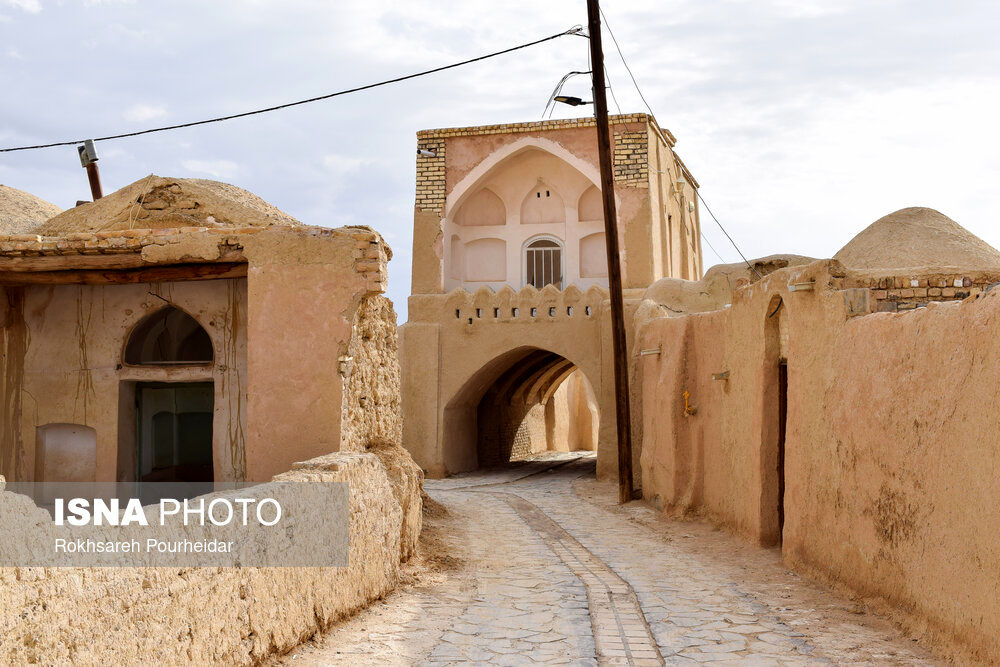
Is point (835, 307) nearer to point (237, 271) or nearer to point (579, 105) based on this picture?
point (237, 271)

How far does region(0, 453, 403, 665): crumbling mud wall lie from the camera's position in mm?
3350

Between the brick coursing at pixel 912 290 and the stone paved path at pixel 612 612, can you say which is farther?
the brick coursing at pixel 912 290

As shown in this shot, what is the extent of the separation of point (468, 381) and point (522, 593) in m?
10.5

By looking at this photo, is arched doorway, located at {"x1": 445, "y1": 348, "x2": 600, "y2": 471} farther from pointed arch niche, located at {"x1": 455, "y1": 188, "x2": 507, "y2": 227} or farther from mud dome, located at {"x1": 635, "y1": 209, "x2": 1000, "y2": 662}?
mud dome, located at {"x1": 635, "y1": 209, "x2": 1000, "y2": 662}

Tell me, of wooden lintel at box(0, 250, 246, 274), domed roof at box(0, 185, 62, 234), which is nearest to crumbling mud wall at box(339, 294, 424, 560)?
wooden lintel at box(0, 250, 246, 274)

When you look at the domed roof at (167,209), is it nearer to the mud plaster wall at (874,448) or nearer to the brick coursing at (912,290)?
the mud plaster wall at (874,448)

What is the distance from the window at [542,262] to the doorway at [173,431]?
10595 mm

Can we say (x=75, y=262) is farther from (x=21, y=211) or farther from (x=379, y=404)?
(x=21, y=211)

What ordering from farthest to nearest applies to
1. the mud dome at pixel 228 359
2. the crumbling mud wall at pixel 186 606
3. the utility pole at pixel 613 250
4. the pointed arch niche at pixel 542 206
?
the pointed arch niche at pixel 542 206, the utility pole at pixel 613 250, the mud dome at pixel 228 359, the crumbling mud wall at pixel 186 606

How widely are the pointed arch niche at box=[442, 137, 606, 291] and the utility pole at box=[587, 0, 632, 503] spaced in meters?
7.42

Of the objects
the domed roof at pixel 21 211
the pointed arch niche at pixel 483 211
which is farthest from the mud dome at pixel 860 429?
the pointed arch niche at pixel 483 211

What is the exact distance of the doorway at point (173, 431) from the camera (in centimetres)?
1012

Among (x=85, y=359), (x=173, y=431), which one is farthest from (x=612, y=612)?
(x=173, y=431)

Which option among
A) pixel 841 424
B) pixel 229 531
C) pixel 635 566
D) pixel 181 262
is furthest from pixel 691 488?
pixel 229 531
